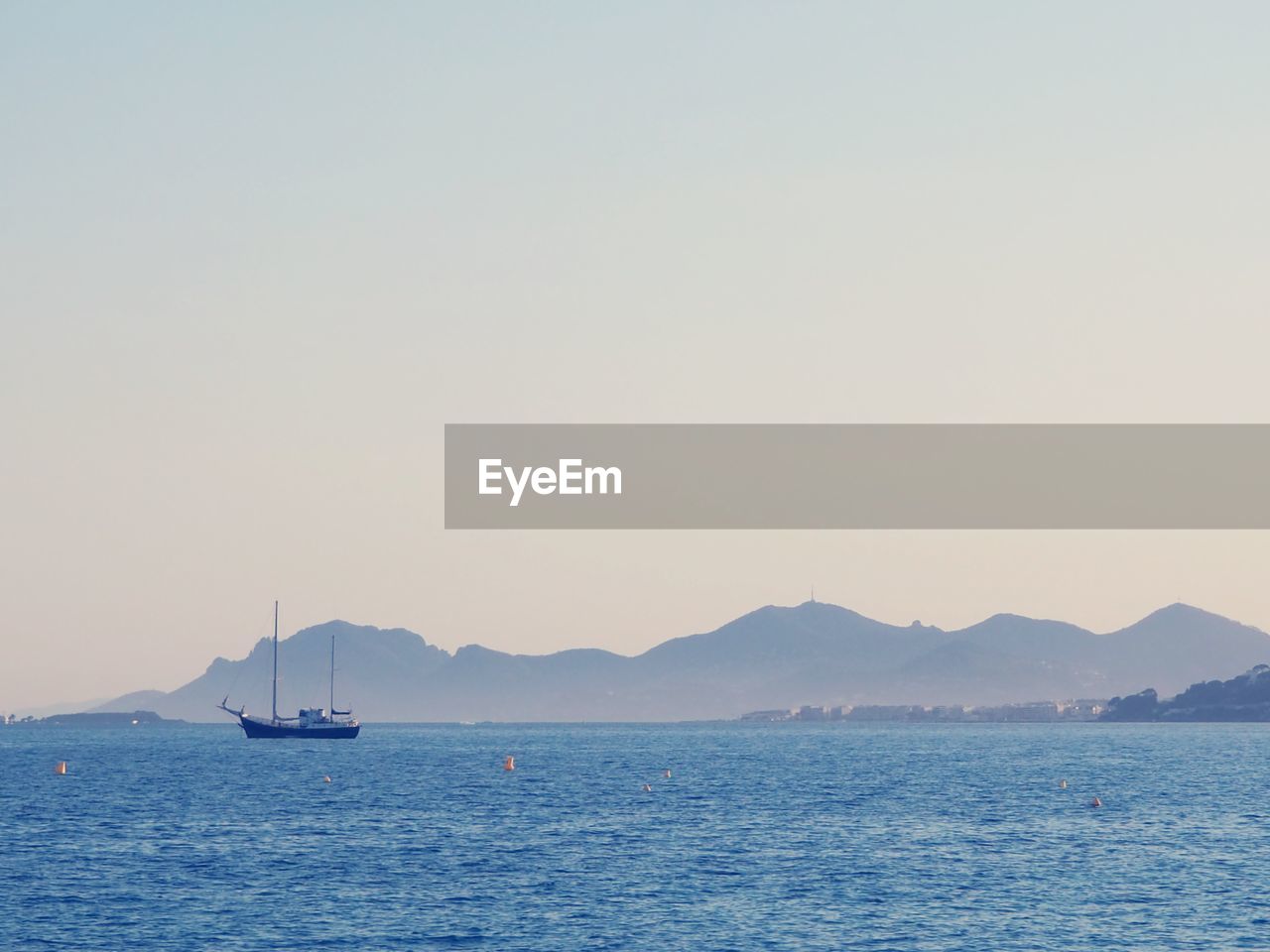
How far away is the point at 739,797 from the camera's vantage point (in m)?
153

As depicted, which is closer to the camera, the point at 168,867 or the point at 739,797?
the point at 168,867

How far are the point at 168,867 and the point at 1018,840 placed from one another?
56156mm

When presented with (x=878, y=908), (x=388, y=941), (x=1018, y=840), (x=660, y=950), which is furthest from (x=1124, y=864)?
(x=388, y=941)

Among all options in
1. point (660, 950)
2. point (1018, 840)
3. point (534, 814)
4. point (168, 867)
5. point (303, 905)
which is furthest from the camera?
point (534, 814)

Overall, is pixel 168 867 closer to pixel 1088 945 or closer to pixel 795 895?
pixel 795 895

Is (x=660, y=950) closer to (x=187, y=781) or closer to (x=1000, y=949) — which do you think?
(x=1000, y=949)

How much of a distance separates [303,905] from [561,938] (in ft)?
50.9

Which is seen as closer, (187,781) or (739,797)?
(739,797)

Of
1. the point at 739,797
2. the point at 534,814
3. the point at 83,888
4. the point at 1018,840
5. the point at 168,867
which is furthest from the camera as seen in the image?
the point at 739,797

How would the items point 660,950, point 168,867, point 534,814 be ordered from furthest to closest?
point 534,814, point 168,867, point 660,950

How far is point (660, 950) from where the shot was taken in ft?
228

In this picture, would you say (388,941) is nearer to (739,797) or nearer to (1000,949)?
(1000,949)

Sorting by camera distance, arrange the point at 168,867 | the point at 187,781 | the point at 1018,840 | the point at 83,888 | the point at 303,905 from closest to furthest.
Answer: the point at 303,905
the point at 83,888
the point at 168,867
the point at 1018,840
the point at 187,781

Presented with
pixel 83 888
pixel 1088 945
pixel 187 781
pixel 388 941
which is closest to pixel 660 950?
pixel 388 941
